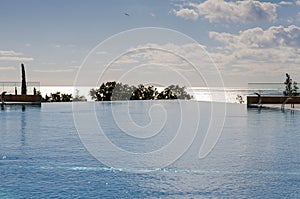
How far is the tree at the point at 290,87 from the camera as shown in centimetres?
1994

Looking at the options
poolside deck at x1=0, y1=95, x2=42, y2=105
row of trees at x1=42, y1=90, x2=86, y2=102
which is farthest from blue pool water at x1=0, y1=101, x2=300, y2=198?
row of trees at x1=42, y1=90, x2=86, y2=102

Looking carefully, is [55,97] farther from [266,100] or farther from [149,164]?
[149,164]

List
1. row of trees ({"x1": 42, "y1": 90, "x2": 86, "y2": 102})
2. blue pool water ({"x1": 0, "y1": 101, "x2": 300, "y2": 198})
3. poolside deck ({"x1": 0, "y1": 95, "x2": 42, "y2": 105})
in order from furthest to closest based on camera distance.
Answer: row of trees ({"x1": 42, "y1": 90, "x2": 86, "y2": 102}) → poolside deck ({"x1": 0, "y1": 95, "x2": 42, "y2": 105}) → blue pool water ({"x1": 0, "y1": 101, "x2": 300, "y2": 198})

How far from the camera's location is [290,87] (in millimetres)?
20172

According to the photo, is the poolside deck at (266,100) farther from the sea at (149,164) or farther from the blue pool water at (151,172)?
the blue pool water at (151,172)

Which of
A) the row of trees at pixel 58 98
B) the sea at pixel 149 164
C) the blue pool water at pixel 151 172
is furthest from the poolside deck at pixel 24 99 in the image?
the blue pool water at pixel 151 172

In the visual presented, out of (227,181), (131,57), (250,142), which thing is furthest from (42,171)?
(250,142)

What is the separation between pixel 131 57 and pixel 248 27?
13.7 meters

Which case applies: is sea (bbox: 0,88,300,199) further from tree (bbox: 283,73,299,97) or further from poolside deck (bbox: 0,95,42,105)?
poolside deck (bbox: 0,95,42,105)

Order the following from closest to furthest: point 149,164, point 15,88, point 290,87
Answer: point 149,164
point 290,87
point 15,88

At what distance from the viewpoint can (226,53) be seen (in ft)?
63.1

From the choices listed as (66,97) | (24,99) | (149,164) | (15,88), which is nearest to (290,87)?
(24,99)

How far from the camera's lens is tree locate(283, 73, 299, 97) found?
785 inches

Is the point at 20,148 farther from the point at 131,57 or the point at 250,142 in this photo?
the point at 250,142
